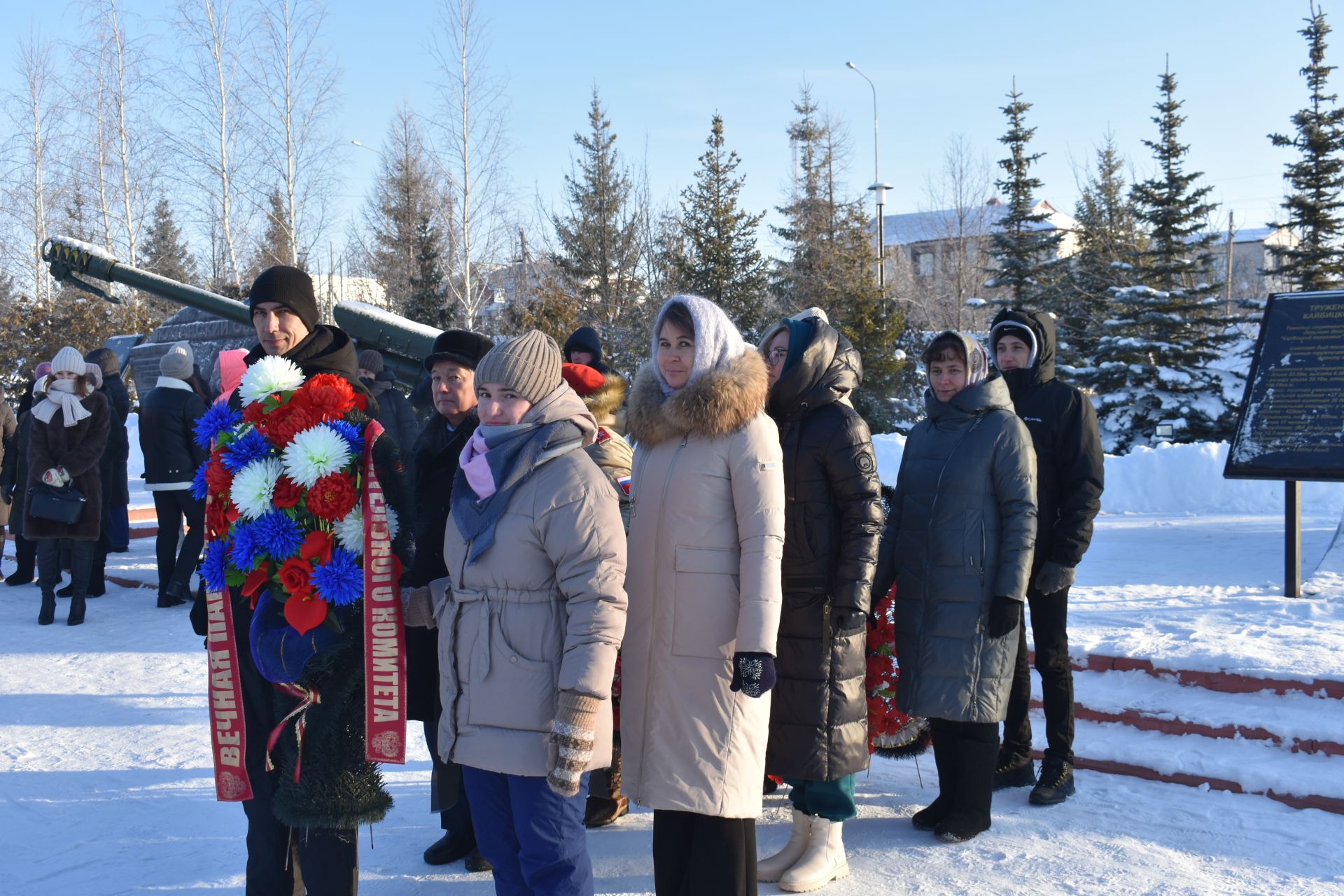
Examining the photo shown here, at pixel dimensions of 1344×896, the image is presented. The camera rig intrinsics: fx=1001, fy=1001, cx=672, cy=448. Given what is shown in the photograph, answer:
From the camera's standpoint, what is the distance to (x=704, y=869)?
112 inches

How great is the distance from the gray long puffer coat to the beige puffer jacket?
1540 millimetres

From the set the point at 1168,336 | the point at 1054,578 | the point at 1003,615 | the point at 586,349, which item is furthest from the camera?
the point at 1168,336

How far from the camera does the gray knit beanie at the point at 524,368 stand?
8.79 feet

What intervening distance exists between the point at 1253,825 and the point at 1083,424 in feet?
5.47

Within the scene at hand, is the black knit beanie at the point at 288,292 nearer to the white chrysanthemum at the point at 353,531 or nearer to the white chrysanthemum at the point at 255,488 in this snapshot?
the white chrysanthemum at the point at 255,488

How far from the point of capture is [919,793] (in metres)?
4.37

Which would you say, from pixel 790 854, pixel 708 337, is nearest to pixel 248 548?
pixel 708 337

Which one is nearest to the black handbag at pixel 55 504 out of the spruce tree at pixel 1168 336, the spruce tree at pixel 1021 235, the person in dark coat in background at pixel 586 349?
the person in dark coat in background at pixel 586 349

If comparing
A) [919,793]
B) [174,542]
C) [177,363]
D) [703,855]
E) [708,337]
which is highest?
[177,363]

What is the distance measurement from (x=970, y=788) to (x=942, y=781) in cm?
14

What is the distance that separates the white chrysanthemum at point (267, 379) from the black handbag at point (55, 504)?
526 cm

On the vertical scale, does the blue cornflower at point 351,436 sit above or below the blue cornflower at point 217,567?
above

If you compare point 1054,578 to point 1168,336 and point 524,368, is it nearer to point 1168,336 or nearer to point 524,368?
point 524,368

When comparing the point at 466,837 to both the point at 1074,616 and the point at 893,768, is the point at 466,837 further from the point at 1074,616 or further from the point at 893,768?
the point at 1074,616
